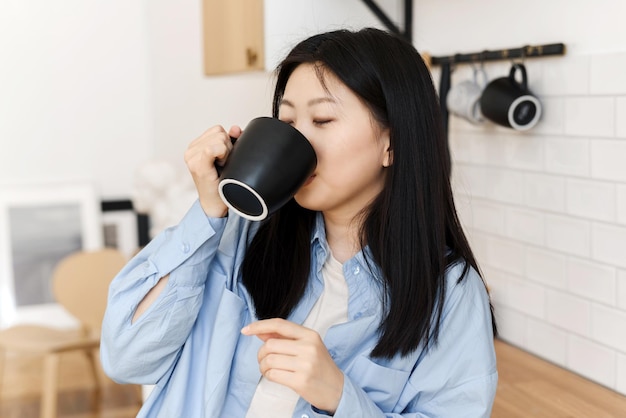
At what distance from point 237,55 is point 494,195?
75cm

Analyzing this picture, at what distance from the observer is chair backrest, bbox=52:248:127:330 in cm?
292

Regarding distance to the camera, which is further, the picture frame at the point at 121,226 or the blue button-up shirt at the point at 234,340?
the picture frame at the point at 121,226

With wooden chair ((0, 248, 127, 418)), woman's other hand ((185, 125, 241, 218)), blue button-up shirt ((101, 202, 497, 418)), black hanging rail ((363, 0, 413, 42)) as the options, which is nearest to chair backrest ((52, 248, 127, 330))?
wooden chair ((0, 248, 127, 418))

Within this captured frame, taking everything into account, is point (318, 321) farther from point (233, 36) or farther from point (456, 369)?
point (233, 36)

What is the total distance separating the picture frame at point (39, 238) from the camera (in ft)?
11.4

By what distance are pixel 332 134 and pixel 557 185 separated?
0.74 metres

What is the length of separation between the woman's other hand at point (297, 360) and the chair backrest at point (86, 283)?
2.13m

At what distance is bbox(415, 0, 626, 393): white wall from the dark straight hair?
463mm

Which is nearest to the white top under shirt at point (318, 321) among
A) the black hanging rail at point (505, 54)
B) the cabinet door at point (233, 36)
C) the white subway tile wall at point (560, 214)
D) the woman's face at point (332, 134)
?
the woman's face at point (332, 134)

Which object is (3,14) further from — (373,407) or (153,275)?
(373,407)

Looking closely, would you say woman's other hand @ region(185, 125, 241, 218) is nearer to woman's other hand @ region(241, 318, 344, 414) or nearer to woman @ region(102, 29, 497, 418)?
woman @ region(102, 29, 497, 418)

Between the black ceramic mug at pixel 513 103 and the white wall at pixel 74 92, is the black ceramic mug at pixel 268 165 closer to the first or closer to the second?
the black ceramic mug at pixel 513 103

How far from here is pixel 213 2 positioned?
7.29ft

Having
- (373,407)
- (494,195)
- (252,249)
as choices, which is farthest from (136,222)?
(373,407)
